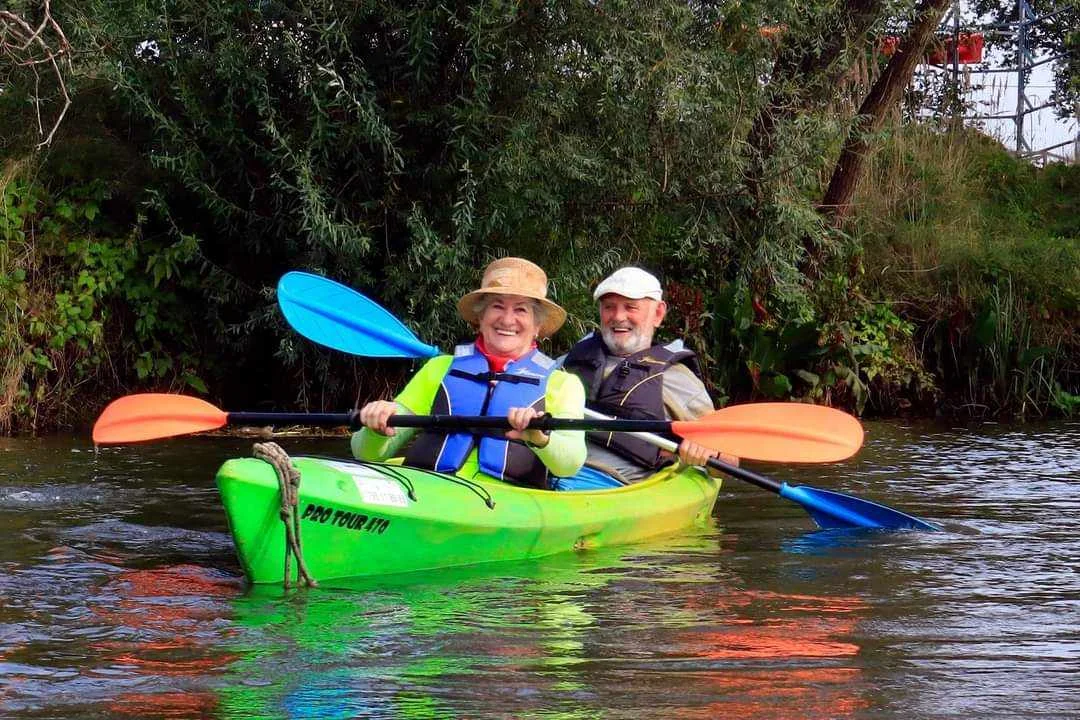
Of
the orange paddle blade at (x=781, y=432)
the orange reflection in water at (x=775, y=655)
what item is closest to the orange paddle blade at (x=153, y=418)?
the orange paddle blade at (x=781, y=432)

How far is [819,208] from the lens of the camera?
1126 centimetres

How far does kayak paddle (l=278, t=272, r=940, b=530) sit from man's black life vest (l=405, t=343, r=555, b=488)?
0.79 meters

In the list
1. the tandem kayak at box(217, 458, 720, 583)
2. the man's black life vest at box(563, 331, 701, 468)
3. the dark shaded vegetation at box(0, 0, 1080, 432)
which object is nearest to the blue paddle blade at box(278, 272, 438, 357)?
the man's black life vest at box(563, 331, 701, 468)

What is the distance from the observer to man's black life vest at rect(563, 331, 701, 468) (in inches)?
238

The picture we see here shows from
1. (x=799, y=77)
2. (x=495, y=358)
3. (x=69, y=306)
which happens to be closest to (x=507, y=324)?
(x=495, y=358)

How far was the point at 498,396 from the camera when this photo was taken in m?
5.24

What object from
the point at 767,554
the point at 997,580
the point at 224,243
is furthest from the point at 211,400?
the point at 997,580

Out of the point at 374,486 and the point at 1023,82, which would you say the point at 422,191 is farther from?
the point at 1023,82

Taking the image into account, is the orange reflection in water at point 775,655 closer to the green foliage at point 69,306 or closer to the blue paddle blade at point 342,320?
the blue paddle blade at point 342,320

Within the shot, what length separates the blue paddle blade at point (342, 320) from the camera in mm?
6445

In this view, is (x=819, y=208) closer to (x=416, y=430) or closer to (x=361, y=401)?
(x=361, y=401)

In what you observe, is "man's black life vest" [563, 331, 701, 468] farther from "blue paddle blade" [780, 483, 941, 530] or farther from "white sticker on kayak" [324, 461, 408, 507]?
Answer: "white sticker on kayak" [324, 461, 408, 507]

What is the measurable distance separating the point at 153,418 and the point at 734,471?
2.31 m

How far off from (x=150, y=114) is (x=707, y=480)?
4.19 meters
